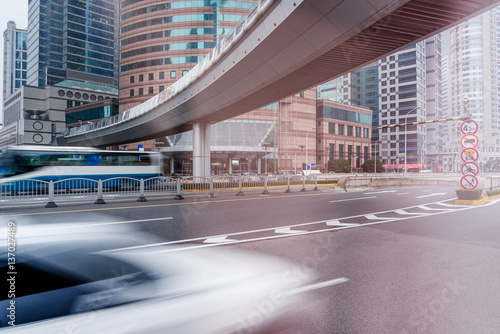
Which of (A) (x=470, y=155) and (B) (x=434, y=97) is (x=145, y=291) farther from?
(B) (x=434, y=97)

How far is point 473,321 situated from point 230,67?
15.9 metres

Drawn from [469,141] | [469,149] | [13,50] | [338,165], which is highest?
[13,50]

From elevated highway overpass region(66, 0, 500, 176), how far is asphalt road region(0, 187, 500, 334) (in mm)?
6804

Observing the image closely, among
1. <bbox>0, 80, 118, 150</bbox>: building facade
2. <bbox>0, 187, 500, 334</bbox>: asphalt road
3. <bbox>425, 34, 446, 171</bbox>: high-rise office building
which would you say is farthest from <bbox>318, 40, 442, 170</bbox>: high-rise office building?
<bbox>0, 80, 118, 150</bbox>: building facade

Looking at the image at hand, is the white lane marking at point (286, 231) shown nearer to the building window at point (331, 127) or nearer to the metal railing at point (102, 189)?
the metal railing at point (102, 189)

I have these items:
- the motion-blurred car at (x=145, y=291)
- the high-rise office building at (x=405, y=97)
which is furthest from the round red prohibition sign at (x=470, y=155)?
the high-rise office building at (x=405, y=97)

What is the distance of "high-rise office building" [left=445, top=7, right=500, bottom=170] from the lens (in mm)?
26214

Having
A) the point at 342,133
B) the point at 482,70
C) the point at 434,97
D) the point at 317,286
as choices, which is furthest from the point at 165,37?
the point at 434,97

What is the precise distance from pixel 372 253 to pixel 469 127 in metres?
9.77

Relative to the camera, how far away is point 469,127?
11805 millimetres

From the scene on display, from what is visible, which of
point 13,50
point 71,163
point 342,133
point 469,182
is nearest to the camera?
point 469,182

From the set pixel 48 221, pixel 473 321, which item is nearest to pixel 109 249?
pixel 48 221

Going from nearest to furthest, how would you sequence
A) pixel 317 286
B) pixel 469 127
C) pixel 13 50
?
pixel 317 286, pixel 469 127, pixel 13 50

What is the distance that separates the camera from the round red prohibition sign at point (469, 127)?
1160 centimetres
